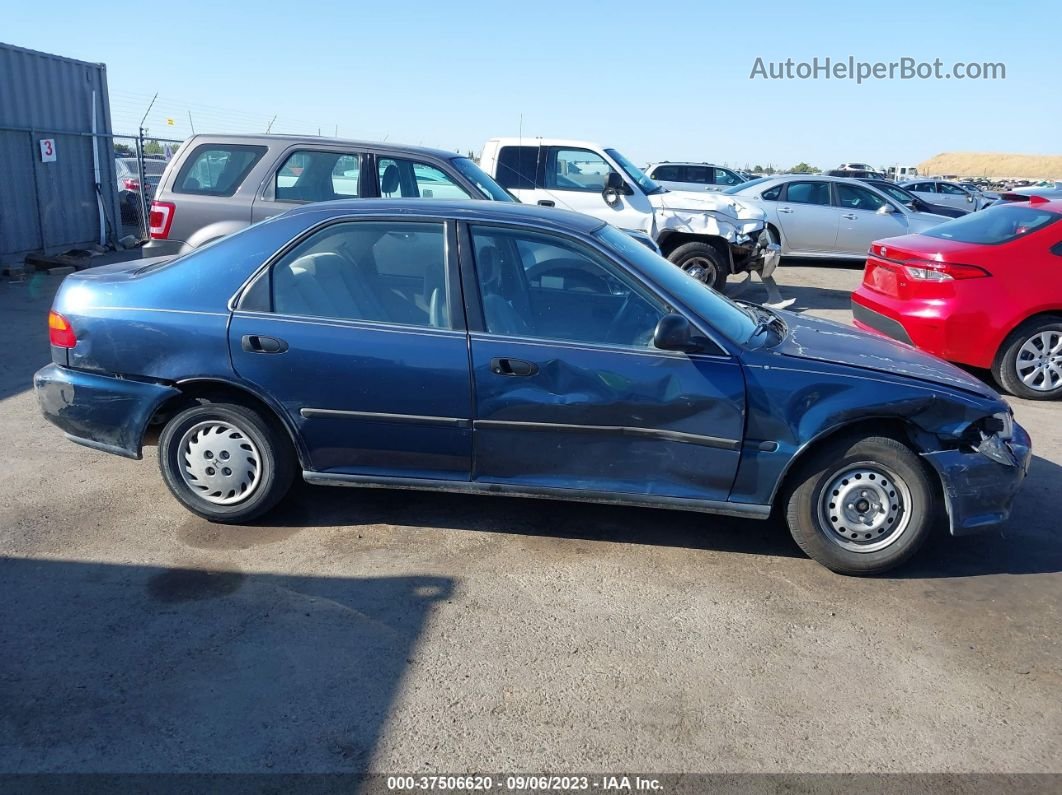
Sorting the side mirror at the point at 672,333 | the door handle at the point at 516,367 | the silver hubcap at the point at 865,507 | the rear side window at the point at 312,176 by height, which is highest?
the rear side window at the point at 312,176

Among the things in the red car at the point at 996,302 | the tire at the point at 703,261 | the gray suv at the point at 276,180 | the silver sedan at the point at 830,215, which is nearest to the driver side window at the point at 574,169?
the tire at the point at 703,261

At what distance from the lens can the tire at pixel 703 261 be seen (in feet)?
34.5

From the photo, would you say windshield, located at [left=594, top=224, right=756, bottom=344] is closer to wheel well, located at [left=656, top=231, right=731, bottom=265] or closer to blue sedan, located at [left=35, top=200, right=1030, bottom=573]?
blue sedan, located at [left=35, top=200, right=1030, bottom=573]

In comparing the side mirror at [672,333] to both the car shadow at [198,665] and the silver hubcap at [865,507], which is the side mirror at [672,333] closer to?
the silver hubcap at [865,507]

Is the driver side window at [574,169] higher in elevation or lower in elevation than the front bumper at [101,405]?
higher

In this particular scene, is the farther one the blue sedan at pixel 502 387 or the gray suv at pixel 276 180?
the gray suv at pixel 276 180

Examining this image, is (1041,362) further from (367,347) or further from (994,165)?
(994,165)

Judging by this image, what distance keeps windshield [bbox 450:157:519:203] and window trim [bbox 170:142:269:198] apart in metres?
1.75

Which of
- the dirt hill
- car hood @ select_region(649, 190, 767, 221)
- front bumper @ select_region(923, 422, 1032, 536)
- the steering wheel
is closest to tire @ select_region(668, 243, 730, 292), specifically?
car hood @ select_region(649, 190, 767, 221)

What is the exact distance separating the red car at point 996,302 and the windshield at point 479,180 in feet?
11.7

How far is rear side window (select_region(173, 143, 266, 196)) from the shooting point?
7602mm

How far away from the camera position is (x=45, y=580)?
3.69 metres

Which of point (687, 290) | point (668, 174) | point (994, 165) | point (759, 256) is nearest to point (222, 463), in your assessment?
point (687, 290)

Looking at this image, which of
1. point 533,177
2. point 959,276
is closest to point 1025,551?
point 959,276
